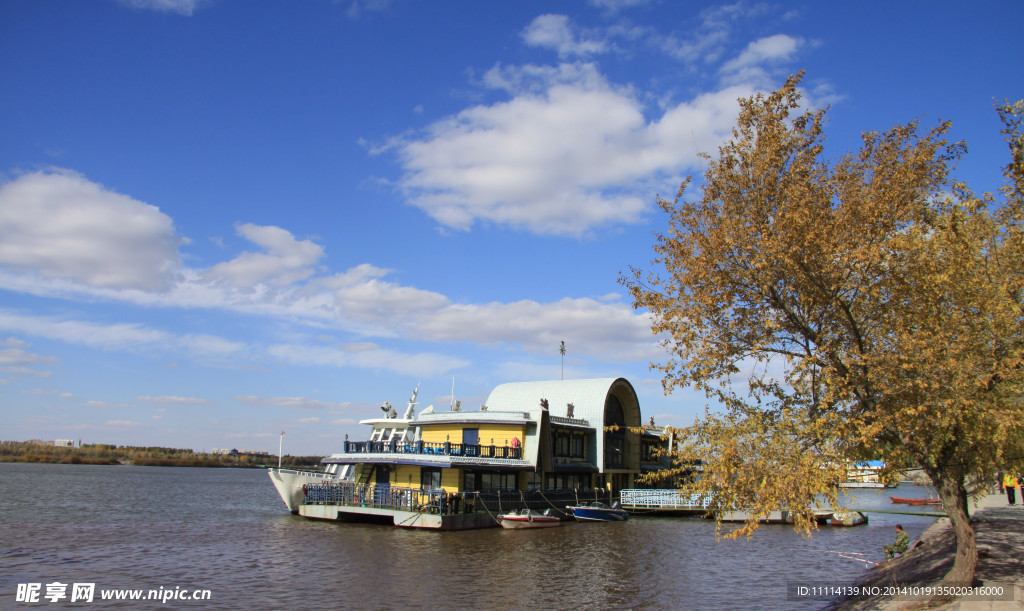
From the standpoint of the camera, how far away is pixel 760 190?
14.3m

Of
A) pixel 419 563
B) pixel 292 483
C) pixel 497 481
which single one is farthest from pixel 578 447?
pixel 419 563

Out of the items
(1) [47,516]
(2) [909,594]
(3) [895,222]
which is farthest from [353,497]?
(3) [895,222]

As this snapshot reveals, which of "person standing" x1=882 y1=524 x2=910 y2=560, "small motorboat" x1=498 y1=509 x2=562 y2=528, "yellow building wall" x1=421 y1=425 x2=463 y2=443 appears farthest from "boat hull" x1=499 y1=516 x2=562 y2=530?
"person standing" x1=882 y1=524 x2=910 y2=560

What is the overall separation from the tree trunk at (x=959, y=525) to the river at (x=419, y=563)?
7.24m

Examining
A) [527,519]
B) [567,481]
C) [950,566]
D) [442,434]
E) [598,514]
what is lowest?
[598,514]

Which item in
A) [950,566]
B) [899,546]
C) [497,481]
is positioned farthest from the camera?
[497,481]

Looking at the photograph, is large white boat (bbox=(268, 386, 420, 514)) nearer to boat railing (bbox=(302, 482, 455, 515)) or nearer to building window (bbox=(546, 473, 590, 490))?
boat railing (bbox=(302, 482, 455, 515))

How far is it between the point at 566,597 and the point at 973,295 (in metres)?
16.1

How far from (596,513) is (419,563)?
21.1 metres

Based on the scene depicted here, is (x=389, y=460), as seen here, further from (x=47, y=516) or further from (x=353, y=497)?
(x=47, y=516)

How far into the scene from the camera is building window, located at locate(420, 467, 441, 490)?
4165 centimetres

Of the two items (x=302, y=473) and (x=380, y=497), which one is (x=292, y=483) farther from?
(x=380, y=497)

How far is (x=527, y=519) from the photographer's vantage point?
40.4 meters

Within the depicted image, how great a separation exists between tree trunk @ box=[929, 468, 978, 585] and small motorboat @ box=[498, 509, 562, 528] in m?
27.3
